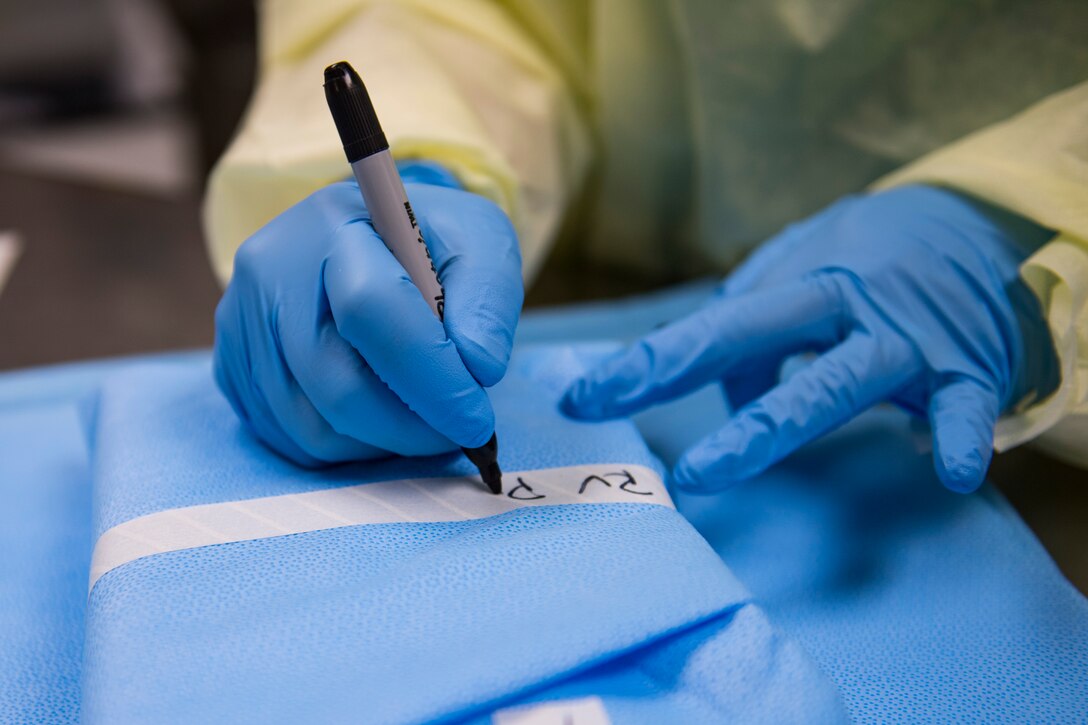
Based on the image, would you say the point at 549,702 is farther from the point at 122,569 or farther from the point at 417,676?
the point at 122,569

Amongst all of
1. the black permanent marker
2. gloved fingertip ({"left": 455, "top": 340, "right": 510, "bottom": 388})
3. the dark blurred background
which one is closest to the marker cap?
the black permanent marker

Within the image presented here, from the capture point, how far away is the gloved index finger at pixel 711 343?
2.00 ft

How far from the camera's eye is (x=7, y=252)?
1.18m

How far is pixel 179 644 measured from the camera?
403 millimetres

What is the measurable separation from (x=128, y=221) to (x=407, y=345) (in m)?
0.96

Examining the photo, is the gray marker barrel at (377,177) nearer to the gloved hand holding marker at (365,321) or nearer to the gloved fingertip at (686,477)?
the gloved hand holding marker at (365,321)

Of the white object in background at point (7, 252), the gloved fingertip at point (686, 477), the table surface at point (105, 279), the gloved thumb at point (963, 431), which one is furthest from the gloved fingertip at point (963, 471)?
the white object in background at point (7, 252)

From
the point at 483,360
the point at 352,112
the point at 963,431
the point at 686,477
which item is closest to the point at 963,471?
the point at 963,431

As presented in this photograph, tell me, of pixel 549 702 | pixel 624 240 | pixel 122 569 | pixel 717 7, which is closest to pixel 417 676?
pixel 549 702

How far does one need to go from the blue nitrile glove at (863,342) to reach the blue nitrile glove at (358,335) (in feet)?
0.37

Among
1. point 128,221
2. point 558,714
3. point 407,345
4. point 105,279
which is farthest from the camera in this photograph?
point 128,221

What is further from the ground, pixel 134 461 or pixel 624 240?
pixel 134 461

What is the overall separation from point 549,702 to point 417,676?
0.19 ft

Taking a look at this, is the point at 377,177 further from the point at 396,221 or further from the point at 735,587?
the point at 735,587
